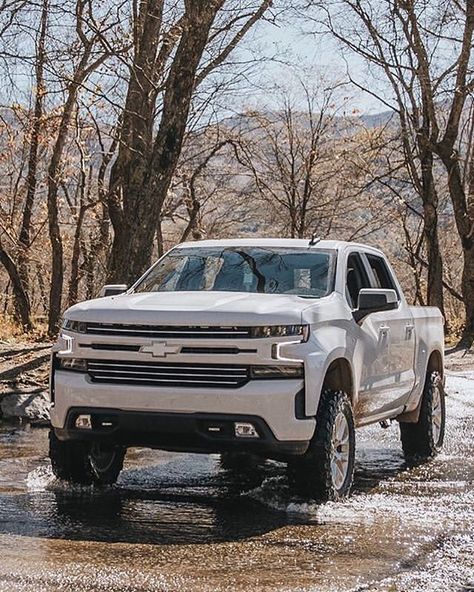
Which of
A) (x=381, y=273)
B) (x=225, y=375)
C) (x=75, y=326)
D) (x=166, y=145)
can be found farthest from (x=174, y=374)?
(x=166, y=145)

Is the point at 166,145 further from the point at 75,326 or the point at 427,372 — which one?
the point at 75,326

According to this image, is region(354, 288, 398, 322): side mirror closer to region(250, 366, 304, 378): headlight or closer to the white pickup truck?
the white pickup truck

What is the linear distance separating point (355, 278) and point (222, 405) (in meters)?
2.49

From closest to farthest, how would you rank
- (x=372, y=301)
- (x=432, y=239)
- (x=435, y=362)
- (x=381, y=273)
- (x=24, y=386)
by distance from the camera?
(x=372, y=301) → (x=381, y=273) → (x=435, y=362) → (x=24, y=386) → (x=432, y=239)

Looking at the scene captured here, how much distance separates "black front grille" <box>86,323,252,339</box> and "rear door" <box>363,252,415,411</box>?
2017 mm

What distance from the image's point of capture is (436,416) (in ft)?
33.0

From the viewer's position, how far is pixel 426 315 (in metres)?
9.99

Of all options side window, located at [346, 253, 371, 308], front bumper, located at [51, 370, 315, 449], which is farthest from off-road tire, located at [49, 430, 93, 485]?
side window, located at [346, 253, 371, 308]

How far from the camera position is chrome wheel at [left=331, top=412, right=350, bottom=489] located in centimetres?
710

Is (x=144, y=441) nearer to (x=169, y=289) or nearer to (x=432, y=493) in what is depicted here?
(x=169, y=289)

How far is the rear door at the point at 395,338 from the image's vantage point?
8.62m

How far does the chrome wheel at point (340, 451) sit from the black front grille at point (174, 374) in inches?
34.9

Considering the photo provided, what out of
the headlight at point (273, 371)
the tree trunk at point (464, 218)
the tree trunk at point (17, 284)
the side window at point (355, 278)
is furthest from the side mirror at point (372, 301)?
the tree trunk at point (17, 284)

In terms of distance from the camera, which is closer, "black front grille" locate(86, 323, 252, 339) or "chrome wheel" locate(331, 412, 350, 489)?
"black front grille" locate(86, 323, 252, 339)
